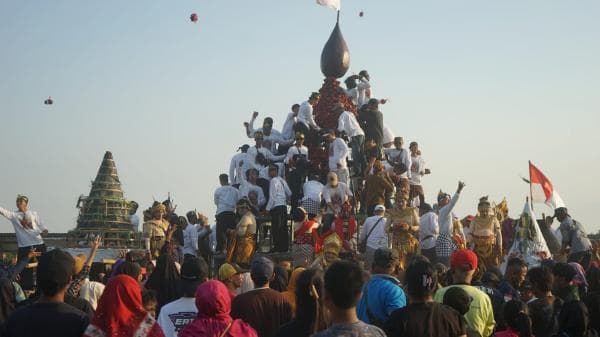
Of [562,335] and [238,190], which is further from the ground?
[238,190]

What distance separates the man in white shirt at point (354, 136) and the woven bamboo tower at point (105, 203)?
27.8 meters

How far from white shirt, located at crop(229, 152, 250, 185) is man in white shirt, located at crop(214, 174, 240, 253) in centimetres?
150

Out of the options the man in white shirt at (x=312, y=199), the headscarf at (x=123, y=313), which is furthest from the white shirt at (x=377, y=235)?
the headscarf at (x=123, y=313)

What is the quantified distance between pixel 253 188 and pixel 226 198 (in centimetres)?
68

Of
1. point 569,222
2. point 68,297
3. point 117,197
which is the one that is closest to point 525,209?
point 569,222

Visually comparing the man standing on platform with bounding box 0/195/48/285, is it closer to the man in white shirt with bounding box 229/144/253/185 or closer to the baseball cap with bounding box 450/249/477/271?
the man in white shirt with bounding box 229/144/253/185

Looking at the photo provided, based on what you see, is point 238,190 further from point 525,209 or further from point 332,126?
point 525,209

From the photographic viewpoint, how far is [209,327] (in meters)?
5.82

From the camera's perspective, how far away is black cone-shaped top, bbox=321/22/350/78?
25.1 metres

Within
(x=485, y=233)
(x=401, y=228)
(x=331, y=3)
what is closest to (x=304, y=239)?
(x=401, y=228)

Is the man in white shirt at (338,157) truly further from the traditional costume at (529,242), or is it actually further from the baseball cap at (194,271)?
the baseball cap at (194,271)

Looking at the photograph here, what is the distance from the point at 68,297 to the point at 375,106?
52.1 ft

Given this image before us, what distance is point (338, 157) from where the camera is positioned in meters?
19.7

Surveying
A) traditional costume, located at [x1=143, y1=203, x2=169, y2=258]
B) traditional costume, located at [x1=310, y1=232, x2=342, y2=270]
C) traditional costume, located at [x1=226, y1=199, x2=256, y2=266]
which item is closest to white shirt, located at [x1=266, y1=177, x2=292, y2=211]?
traditional costume, located at [x1=226, y1=199, x2=256, y2=266]
